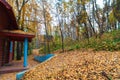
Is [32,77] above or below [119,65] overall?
below

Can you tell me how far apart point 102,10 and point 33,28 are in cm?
963

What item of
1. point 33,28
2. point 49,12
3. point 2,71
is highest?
point 49,12

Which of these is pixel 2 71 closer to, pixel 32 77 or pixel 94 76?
pixel 32 77

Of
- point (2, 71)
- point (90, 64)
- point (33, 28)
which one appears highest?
point (33, 28)

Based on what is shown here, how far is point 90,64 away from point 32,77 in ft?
8.67

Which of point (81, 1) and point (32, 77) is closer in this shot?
point (32, 77)

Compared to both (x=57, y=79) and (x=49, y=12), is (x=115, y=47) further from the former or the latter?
→ (x=49, y=12)

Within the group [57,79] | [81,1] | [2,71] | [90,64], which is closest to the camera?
[57,79]

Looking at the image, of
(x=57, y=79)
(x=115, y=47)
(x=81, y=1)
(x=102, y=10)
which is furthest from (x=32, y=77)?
(x=102, y=10)

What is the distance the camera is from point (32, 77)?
313 inches

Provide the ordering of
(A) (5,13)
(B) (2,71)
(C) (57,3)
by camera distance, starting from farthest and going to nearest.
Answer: (C) (57,3) → (A) (5,13) → (B) (2,71)

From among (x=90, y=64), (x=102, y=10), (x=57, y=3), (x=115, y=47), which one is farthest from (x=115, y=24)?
(x=90, y=64)

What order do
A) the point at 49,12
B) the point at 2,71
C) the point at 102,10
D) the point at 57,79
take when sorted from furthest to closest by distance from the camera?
1. the point at 102,10
2. the point at 49,12
3. the point at 2,71
4. the point at 57,79

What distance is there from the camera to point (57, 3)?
19844 millimetres
